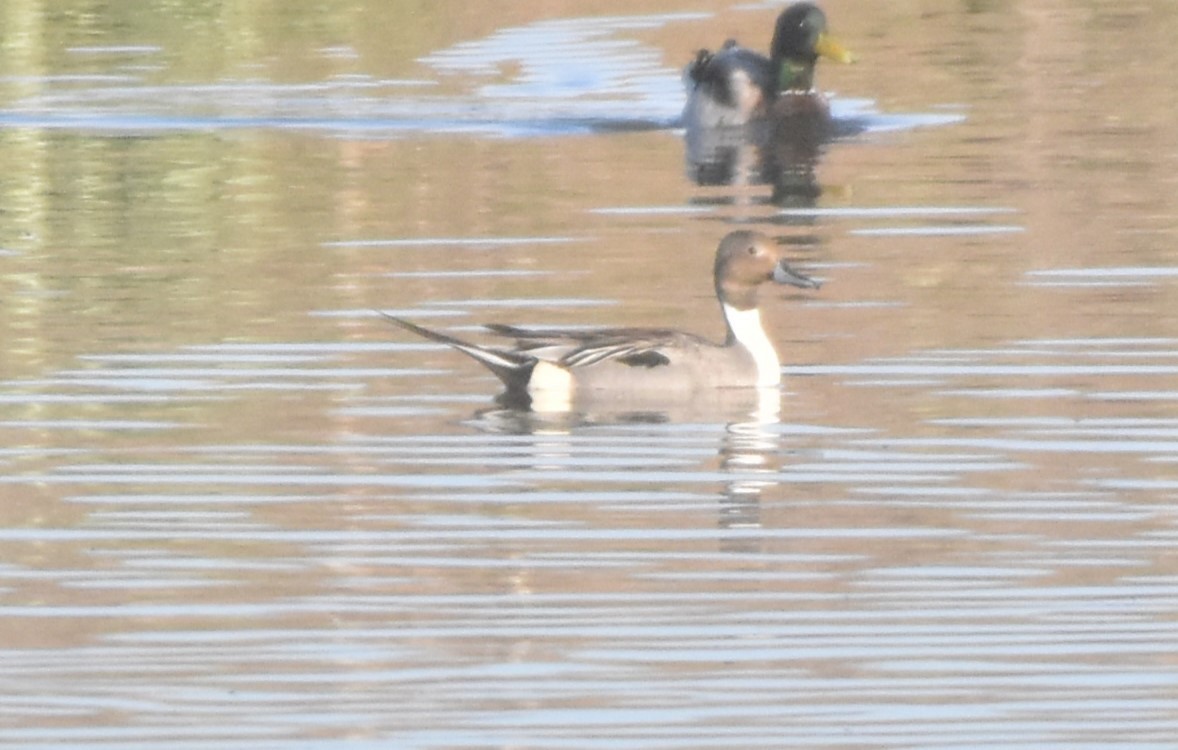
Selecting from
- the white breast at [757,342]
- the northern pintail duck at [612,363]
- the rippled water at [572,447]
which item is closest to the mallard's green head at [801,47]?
the rippled water at [572,447]

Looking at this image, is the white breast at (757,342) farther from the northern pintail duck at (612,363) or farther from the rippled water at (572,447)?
the rippled water at (572,447)

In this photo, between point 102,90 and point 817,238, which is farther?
point 102,90

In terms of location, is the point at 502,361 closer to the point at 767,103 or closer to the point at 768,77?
the point at 767,103

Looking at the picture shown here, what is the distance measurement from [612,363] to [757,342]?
2.02ft

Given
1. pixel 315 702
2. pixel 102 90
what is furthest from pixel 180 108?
pixel 315 702

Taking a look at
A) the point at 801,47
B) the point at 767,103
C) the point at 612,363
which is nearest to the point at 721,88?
the point at 767,103

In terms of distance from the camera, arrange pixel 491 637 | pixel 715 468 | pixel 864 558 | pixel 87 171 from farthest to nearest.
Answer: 1. pixel 87 171
2. pixel 715 468
3. pixel 864 558
4. pixel 491 637

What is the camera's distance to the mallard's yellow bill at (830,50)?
22750 mm

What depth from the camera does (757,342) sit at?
12375mm

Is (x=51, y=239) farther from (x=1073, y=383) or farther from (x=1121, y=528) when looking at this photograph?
(x=1121, y=528)

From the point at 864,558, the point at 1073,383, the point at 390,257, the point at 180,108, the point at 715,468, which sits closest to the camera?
the point at 864,558

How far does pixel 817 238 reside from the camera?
51.9 feet

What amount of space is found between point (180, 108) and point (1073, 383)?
11215mm

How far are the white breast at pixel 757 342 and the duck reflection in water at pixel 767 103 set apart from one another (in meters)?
7.22
